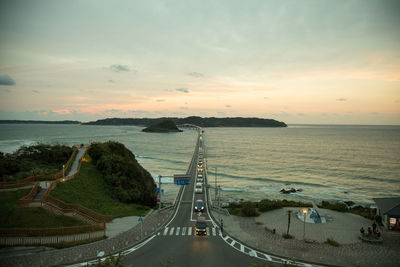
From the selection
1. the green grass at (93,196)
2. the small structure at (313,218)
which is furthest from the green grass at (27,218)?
the small structure at (313,218)

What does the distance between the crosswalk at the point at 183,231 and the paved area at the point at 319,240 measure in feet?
5.14

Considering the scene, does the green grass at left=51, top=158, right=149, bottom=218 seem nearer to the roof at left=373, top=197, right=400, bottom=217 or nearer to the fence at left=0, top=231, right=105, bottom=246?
the fence at left=0, top=231, right=105, bottom=246

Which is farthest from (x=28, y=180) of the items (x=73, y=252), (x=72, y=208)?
(x=73, y=252)

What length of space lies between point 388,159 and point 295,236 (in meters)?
95.6

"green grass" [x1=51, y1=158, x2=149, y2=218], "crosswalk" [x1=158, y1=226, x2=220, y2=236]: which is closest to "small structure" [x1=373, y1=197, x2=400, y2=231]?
"crosswalk" [x1=158, y1=226, x2=220, y2=236]

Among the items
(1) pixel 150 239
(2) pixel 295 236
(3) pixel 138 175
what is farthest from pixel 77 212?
(2) pixel 295 236

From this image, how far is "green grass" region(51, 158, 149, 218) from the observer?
94.0 feet

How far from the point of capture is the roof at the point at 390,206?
26438 millimetres

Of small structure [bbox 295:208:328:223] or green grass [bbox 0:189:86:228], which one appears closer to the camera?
green grass [bbox 0:189:86:228]

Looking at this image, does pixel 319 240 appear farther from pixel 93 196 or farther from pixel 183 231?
pixel 93 196

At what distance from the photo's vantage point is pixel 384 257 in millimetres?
20453

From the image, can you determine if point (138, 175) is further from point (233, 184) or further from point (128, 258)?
point (233, 184)

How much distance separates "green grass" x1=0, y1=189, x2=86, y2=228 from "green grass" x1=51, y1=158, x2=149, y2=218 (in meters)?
4.25

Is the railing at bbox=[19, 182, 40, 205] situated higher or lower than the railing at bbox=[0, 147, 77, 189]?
lower
